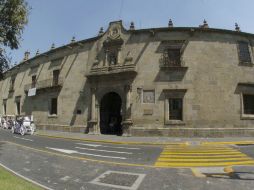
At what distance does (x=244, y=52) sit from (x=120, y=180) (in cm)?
1985

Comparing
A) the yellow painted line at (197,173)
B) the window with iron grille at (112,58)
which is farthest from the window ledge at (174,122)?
the yellow painted line at (197,173)

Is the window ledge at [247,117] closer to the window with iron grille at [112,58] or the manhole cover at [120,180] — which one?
the window with iron grille at [112,58]

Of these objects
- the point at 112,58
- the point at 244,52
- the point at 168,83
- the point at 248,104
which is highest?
the point at 244,52

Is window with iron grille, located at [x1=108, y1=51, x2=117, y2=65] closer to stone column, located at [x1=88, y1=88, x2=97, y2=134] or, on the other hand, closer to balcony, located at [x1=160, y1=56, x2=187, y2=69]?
stone column, located at [x1=88, y1=88, x2=97, y2=134]

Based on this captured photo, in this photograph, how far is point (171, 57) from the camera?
23.1 meters

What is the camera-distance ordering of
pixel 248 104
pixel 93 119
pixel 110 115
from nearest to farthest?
pixel 248 104
pixel 93 119
pixel 110 115

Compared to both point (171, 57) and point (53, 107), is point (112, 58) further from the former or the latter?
point (53, 107)

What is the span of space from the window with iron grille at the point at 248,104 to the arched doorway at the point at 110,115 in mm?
11520

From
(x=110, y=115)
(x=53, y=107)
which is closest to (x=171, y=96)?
(x=110, y=115)

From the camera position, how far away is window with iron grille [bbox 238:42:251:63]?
23141 mm

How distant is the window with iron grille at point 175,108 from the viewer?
72.4 ft

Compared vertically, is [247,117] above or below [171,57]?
below

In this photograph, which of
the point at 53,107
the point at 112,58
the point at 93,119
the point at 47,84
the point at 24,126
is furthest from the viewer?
the point at 47,84

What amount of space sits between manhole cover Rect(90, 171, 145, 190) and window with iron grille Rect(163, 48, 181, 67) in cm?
1533
